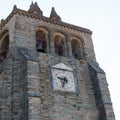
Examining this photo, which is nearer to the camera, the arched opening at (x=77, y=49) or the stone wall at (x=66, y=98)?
the stone wall at (x=66, y=98)

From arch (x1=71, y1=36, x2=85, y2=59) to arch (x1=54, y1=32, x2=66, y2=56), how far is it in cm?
81

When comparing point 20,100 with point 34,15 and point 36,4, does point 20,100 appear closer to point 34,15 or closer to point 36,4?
point 34,15

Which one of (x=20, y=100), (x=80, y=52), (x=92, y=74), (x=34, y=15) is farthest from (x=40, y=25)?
(x=20, y=100)

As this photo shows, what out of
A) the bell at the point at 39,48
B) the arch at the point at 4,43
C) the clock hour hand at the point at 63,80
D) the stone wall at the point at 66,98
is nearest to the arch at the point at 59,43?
the bell at the point at 39,48

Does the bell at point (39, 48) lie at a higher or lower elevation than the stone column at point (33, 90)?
higher

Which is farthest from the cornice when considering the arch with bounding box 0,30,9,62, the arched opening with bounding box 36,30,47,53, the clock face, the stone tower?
the clock face

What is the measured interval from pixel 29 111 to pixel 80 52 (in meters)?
6.62

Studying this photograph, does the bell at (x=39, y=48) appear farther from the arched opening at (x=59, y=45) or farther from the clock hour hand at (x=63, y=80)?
the clock hour hand at (x=63, y=80)

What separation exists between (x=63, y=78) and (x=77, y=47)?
146 inches

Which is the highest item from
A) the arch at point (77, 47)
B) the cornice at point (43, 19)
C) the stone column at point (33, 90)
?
the cornice at point (43, 19)

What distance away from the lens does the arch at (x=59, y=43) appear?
1767 cm

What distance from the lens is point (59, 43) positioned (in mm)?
18203

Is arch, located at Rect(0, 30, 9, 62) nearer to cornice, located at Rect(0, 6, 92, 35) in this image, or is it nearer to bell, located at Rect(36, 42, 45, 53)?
cornice, located at Rect(0, 6, 92, 35)

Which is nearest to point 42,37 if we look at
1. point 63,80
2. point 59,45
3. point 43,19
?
point 43,19
